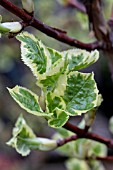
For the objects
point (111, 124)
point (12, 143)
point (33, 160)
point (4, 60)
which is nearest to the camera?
point (12, 143)

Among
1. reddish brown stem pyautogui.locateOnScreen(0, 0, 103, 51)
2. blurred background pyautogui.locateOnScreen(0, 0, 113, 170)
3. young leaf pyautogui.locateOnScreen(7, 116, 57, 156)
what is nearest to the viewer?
reddish brown stem pyautogui.locateOnScreen(0, 0, 103, 51)

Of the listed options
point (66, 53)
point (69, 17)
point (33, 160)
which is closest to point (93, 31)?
Result: point (66, 53)

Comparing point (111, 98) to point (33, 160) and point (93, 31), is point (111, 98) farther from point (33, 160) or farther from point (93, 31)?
point (93, 31)

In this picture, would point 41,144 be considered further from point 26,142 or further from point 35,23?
point 35,23

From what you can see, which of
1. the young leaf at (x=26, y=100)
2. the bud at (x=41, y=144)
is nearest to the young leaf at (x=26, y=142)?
the bud at (x=41, y=144)

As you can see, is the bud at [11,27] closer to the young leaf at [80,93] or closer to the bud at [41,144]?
the young leaf at [80,93]

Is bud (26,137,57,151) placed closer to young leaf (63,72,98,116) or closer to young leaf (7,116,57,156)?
young leaf (7,116,57,156)

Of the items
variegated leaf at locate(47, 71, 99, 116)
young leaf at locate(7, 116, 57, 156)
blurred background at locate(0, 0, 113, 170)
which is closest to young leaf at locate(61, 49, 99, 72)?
variegated leaf at locate(47, 71, 99, 116)
